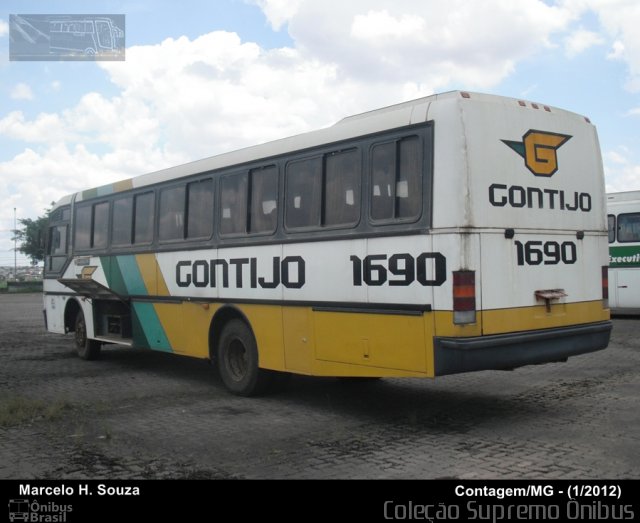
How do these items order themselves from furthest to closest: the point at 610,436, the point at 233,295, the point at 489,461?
the point at 233,295 → the point at 610,436 → the point at 489,461

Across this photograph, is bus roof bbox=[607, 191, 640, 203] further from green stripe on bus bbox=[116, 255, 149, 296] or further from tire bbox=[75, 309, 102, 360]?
tire bbox=[75, 309, 102, 360]

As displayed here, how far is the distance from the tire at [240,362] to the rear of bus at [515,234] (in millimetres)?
3046

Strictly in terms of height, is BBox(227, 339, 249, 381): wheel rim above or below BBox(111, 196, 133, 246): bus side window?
below

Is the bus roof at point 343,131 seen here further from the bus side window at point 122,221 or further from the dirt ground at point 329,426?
the dirt ground at point 329,426

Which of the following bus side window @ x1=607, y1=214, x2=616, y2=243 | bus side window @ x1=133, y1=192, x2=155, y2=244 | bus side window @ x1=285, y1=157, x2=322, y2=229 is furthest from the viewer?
bus side window @ x1=607, y1=214, x2=616, y2=243

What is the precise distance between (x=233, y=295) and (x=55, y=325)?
6566 mm

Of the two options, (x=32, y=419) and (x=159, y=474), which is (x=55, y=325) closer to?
(x=32, y=419)

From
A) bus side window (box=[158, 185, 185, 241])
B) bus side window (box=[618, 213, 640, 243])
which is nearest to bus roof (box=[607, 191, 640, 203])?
bus side window (box=[618, 213, 640, 243])

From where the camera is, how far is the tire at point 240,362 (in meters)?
8.88

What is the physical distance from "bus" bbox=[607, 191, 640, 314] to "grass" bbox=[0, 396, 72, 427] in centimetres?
1519

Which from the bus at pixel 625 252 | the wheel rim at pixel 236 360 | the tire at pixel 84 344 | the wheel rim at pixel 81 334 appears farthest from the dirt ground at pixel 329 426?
the bus at pixel 625 252

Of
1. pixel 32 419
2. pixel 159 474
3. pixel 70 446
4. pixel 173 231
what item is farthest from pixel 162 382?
pixel 159 474

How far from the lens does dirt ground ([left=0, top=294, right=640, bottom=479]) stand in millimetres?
5766

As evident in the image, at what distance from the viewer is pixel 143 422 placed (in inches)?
301
